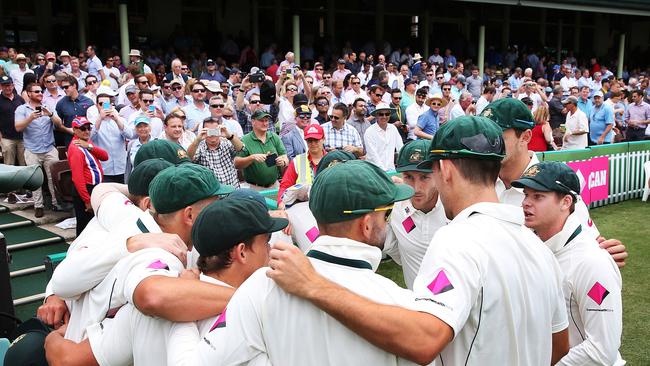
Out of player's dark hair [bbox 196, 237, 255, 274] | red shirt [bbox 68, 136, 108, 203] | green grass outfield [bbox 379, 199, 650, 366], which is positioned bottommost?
green grass outfield [bbox 379, 199, 650, 366]

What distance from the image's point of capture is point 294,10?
20016 millimetres

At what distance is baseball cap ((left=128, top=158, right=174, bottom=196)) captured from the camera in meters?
3.51

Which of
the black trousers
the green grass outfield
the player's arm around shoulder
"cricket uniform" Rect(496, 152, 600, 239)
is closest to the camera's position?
the player's arm around shoulder

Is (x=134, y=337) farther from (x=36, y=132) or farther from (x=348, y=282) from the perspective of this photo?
(x=36, y=132)

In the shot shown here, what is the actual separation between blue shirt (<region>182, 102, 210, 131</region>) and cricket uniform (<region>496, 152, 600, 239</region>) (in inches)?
252

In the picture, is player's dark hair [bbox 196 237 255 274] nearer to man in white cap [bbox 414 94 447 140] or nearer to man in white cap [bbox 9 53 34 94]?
man in white cap [bbox 414 94 447 140]

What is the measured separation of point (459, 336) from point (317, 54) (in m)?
20.6

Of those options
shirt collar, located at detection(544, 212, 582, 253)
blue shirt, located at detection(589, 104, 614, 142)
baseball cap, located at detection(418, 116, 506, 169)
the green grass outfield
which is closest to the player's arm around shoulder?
baseball cap, located at detection(418, 116, 506, 169)

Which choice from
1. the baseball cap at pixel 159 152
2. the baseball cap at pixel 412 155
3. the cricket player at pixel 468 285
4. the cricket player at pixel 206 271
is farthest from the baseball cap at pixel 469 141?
the baseball cap at pixel 159 152

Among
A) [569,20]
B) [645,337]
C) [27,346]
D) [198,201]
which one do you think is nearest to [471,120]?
[198,201]

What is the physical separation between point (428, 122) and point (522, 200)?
7.28m

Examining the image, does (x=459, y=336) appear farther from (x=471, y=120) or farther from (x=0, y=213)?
(x=0, y=213)

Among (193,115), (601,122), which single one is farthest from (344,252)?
(601,122)

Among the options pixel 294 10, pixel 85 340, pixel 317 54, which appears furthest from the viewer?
pixel 317 54
